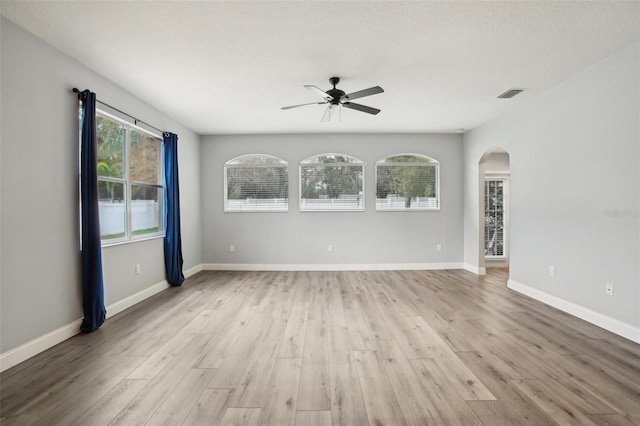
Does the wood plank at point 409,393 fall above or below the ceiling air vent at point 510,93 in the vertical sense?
below

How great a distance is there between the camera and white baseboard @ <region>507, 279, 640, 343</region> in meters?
2.71

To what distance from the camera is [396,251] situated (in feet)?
19.2

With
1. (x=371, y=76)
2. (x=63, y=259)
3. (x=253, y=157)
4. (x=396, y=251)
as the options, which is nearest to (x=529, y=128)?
(x=371, y=76)

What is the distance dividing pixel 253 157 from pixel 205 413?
4.82 metres

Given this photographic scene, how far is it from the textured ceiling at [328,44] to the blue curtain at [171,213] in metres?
0.77

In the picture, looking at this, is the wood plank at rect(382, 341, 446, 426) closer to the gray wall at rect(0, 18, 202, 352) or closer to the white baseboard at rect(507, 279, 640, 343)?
the white baseboard at rect(507, 279, 640, 343)

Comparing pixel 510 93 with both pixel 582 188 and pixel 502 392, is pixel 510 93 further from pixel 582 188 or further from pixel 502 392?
pixel 502 392

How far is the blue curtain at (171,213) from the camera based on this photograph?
455 cm

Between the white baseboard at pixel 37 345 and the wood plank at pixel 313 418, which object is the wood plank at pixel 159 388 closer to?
the wood plank at pixel 313 418

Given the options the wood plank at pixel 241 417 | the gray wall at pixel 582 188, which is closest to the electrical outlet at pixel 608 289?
the gray wall at pixel 582 188

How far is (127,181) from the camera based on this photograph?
379cm

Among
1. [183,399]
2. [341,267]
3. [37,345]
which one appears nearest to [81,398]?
[183,399]

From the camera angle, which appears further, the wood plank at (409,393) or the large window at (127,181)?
the large window at (127,181)

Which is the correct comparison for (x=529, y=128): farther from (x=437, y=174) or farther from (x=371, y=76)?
(x=371, y=76)
